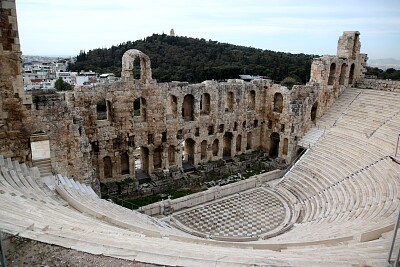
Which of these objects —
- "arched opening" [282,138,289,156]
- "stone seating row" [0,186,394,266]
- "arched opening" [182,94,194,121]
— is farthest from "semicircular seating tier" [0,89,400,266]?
"arched opening" [182,94,194,121]

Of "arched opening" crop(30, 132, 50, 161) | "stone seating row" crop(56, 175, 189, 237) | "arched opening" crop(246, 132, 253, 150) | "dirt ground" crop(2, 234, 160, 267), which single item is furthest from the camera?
"arched opening" crop(246, 132, 253, 150)

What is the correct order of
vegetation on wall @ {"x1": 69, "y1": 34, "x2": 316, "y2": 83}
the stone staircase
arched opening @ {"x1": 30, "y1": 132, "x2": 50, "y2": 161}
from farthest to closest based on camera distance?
vegetation on wall @ {"x1": 69, "y1": 34, "x2": 316, "y2": 83}, arched opening @ {"x1": 30, "y1": 132, "x2": 50, "y2": 161}, the stone staircase

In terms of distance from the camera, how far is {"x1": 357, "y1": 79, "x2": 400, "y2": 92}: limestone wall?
74.4ft

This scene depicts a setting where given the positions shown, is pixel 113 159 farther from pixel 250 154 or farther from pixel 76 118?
pixel 250 154

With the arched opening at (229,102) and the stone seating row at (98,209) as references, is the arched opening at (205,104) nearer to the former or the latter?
the arched opening at (229,102)

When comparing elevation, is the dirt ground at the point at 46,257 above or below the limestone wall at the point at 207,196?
above

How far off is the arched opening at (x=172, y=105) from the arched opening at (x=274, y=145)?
8465 millimetres

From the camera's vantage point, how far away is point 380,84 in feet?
77.9

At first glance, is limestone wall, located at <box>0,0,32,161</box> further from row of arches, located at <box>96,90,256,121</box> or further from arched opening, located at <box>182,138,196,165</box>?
arched opening, located at <box>182,138,196,165</box>

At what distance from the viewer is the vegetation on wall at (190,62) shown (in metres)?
45.2

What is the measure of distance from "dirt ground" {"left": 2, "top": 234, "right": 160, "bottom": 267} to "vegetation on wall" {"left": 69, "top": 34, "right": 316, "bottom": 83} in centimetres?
3772

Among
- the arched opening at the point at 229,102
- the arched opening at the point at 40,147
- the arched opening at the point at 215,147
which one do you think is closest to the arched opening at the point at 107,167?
the arched opening at the point at 40,147

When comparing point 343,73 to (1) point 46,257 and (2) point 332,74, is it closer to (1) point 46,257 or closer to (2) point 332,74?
(2) point 332,74

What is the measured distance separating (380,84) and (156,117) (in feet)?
55.5
